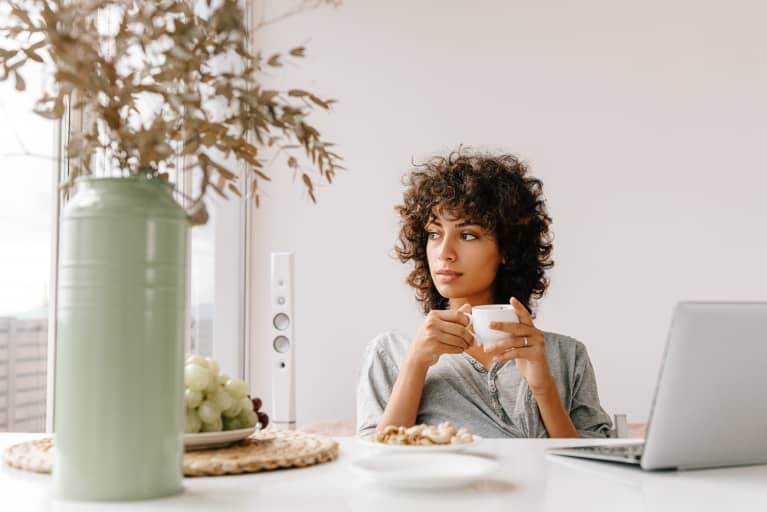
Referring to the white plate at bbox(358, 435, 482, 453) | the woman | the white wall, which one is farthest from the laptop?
the white wall

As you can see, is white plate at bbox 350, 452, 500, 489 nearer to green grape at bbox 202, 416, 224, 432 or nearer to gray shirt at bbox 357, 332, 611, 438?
green grape at bbox 202, 416, 224, 432

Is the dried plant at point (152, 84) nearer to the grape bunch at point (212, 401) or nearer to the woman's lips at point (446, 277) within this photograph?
the grape bunch at point (212, 401)

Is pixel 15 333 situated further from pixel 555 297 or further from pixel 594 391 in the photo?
pixel 555 297

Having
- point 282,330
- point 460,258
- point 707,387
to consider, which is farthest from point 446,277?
point 282,330

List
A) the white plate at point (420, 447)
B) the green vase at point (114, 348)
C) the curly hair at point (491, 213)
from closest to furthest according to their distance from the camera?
the green vase at point (114, 348), the white plate at point (420, 447), the curly hair at point (491, 213)

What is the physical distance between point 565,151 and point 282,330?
5.03 ft

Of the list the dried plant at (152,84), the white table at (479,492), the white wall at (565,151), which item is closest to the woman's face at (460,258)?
the white table at (479,492)

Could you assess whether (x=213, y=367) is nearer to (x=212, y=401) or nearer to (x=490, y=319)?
(x=212, y=401)

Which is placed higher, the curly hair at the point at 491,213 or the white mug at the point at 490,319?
the curly hair at the point at 491,213

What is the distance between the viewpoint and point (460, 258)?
2088 mm

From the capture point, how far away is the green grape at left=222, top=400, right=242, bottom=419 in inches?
44.6

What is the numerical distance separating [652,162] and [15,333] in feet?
9.19

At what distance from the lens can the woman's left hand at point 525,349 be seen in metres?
1.61

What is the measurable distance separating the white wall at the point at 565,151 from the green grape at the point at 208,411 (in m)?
2.87
